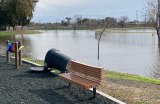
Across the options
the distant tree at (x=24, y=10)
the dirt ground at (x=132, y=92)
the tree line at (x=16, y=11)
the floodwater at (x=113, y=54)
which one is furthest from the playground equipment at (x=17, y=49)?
the tree line at (x=16, y=11)

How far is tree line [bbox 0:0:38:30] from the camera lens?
7406cm

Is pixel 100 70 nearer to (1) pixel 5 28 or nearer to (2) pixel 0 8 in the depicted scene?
(2) pixel 0 8

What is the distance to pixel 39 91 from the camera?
34.1 feet

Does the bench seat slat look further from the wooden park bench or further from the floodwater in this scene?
the floodwater

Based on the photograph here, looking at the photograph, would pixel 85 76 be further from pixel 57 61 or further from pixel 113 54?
pixel 113 54

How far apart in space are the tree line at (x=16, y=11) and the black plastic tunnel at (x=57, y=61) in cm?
6070

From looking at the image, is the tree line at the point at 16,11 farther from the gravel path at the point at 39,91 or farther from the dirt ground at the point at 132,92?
the dirt ground at the point at 132,92

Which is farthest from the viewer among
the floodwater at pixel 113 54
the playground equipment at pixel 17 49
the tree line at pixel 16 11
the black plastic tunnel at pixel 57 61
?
the tree line at pixel 16 11

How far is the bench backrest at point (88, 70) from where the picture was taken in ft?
30.2

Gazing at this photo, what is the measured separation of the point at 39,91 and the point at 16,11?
217 ft

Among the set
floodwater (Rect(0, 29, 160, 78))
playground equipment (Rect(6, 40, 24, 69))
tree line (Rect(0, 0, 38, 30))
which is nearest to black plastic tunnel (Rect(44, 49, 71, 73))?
playground equipment (Rect(6, 40, 24, 69))

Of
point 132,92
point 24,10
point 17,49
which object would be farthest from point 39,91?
point 24,10

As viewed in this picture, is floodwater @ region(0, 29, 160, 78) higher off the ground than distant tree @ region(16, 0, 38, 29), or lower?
lower

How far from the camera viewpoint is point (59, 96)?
9.78 meters
